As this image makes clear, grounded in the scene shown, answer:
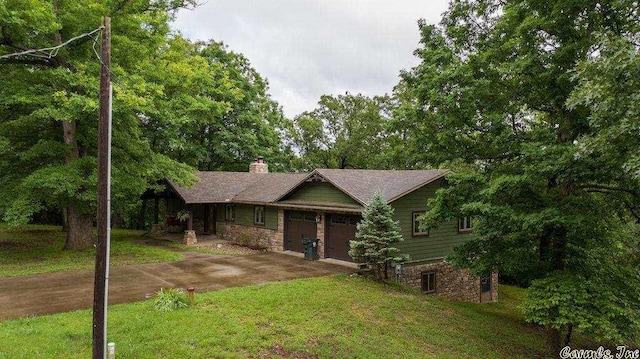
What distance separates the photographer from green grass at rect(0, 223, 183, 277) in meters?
15.9

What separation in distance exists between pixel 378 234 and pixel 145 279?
863 centimetres

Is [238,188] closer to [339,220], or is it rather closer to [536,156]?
[339,220]

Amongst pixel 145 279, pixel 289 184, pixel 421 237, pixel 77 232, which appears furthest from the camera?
pixel 289 184

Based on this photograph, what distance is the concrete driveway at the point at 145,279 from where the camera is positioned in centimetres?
1138

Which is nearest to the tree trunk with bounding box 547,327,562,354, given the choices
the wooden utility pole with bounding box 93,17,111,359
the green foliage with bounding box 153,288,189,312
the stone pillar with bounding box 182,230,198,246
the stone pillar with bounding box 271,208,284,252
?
the green foliage with bounding box 153,288,189,312

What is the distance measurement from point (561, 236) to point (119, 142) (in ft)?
60.7

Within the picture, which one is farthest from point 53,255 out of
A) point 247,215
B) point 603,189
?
point 603,189

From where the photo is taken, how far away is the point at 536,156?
10.1 m

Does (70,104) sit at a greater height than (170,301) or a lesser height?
greater

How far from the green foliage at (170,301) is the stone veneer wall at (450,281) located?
29.8 ft

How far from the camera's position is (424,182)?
17.9 metres

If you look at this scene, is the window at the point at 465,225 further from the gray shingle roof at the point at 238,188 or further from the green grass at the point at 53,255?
the green grass at the point at 53,255

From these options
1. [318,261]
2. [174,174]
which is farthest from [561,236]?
[174,174]

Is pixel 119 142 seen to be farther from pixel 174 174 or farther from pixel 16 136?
pixel 16 136
